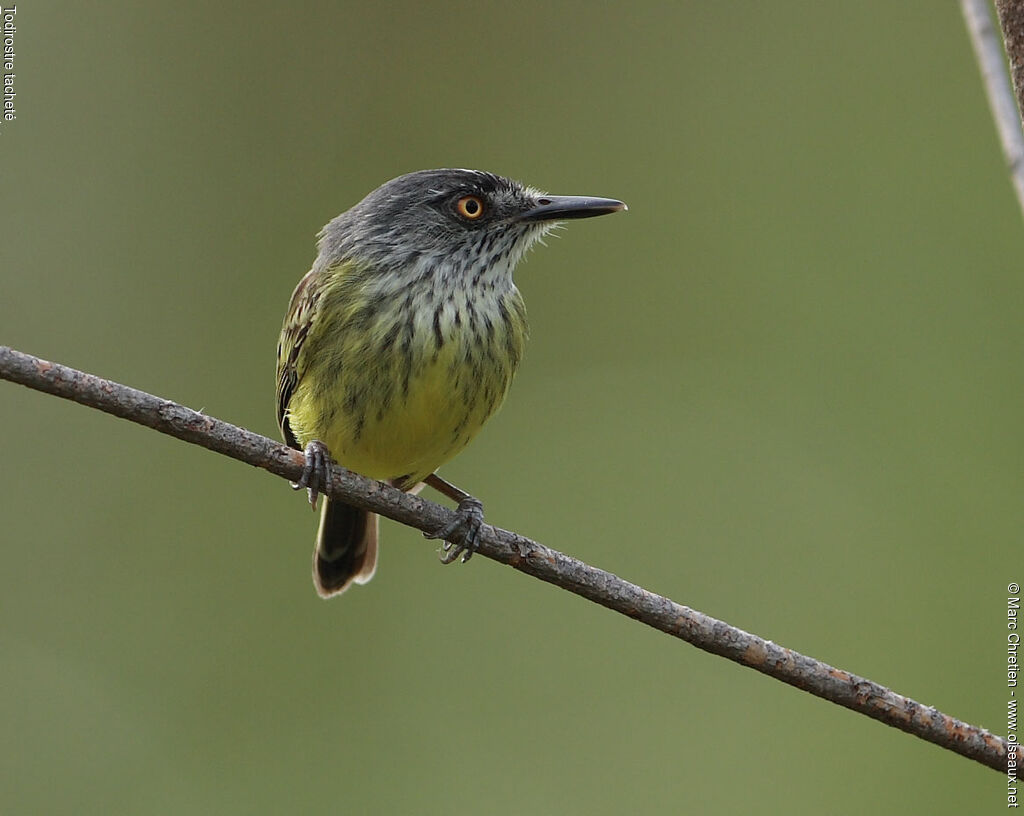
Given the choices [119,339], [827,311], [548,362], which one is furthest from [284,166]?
→ [827,311]

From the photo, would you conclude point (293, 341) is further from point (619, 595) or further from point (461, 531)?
point (619, 595)

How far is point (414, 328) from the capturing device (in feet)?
13.7

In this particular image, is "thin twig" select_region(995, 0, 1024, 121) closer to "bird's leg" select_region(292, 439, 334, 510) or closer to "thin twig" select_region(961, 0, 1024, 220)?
"thin twig" select_region(961, 0, 1024, 220)

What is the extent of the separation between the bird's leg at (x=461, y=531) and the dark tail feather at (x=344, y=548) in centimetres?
83

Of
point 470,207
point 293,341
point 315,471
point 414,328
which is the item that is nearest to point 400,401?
point 414,328

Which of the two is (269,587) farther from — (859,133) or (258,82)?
(859,133)

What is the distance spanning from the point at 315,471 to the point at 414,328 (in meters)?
0.90

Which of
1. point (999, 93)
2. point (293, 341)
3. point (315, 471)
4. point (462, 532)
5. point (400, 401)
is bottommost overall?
point (462, 532)

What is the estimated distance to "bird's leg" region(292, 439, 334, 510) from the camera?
3241 mm

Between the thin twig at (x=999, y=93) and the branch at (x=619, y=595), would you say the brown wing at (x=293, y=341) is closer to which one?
the branch at (x=619, y=595)

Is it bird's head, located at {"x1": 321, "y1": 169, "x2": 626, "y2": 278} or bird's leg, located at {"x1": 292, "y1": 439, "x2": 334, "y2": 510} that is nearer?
bird's leg, located at {"x1": 292, "y1": 439, "x2": 334, "y2": 510}

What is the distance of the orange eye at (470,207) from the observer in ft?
15.4

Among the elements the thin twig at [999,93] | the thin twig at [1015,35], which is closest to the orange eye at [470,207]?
the thin twig at [999,93]

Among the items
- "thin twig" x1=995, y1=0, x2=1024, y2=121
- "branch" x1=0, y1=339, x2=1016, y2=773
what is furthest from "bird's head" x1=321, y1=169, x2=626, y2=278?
"thin twig" x1=995, y1=0, x2=1024, y2=121
